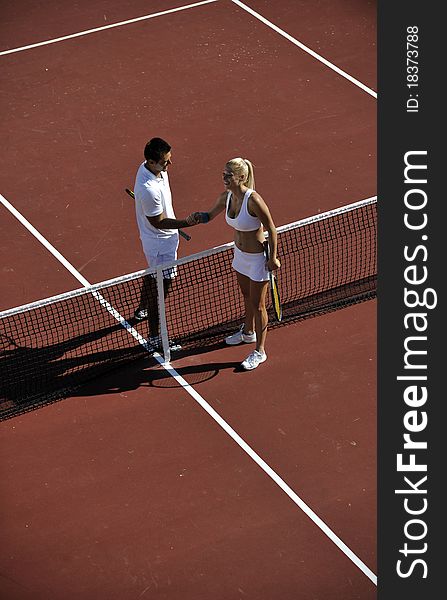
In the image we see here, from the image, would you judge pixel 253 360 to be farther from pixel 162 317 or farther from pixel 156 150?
pixel 156 150

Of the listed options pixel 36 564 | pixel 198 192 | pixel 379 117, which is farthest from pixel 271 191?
pixel 36 564

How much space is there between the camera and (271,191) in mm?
14641

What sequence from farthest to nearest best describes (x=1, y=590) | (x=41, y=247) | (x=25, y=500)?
(x=41, y=247) < (x=25, y=500) < (x=1, y=590)

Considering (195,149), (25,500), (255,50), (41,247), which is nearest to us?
(25,500)

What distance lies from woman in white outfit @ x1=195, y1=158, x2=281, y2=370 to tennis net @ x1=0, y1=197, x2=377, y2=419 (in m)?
0.40

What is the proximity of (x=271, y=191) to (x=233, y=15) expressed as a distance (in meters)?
4.58

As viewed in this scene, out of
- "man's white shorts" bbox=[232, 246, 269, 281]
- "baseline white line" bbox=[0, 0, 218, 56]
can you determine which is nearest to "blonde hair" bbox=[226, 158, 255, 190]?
"man's white shorts" bbox=[232, 246, 269, 281]

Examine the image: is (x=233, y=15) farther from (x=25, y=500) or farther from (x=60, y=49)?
(x=25, y=500)

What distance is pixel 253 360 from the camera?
39.6ft

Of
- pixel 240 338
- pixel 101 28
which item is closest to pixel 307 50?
pixel 101 28

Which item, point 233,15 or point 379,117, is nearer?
point 379,117

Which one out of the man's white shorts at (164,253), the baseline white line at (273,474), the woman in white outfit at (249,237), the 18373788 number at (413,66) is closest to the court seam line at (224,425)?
the baseline white line at (273,474)

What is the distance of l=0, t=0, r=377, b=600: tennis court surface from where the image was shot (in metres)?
10.3

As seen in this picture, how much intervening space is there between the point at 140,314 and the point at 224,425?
1872mm
